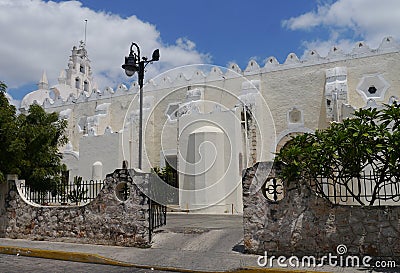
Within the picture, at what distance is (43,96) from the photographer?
31.6 meters

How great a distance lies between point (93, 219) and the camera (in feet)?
27.4

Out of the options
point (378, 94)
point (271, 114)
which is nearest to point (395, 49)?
point (378, 94)

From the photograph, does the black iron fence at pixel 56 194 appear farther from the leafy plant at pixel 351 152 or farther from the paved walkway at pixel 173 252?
the leafy plant at pixel 351 152

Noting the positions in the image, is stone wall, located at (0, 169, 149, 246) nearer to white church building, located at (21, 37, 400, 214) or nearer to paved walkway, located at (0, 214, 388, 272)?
paved walkway, located at (0, 214, 388, 272)

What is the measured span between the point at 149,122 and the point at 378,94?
507 inches

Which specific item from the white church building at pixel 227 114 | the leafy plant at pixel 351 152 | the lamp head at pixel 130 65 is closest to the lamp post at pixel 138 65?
the lamp head at pixel 130 65

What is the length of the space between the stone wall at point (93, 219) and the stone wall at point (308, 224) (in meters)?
2.32

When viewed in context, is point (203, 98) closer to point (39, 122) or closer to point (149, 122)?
point (149, 122)

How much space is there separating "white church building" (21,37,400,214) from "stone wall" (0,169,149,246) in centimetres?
795

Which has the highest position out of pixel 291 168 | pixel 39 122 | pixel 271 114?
pixel 271 114

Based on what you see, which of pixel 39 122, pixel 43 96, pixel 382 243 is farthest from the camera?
pixel 43 96

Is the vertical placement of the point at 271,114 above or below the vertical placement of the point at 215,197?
above

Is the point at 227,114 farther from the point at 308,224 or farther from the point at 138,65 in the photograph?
the point at 308,224

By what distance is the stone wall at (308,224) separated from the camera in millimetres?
6109
